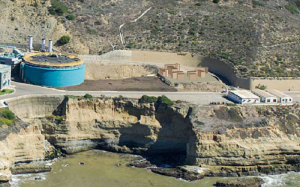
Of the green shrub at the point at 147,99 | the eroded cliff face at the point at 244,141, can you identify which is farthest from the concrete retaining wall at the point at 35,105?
the eroded cliff face at the point at 244,141

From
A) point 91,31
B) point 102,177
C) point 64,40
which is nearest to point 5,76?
point 64,40

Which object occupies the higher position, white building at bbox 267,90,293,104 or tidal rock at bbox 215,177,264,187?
white building at bbox 267,90,293,104

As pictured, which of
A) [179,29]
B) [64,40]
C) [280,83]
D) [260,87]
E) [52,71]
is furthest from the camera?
[179,29]

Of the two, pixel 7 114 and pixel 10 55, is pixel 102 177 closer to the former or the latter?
pixel 7 114

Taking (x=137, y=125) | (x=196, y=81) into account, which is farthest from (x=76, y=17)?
(x=137, y=125)

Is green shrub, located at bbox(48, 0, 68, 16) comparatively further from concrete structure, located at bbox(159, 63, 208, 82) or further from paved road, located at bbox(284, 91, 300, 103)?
paved road, located at bbox(284, 91, 300, 103)

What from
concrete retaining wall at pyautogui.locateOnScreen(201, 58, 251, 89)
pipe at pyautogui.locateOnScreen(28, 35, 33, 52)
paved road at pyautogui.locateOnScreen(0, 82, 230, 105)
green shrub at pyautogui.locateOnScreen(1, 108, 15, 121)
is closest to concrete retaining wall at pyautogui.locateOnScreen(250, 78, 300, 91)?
concrete retaining wall at pyautogui.locateOnScreen(201, 58, 251, 89)

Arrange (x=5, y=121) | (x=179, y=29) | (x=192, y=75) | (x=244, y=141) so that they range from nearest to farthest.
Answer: (x=5, y=121) < (x=244, y=141) < (x=192, y=75) < (x=179, y=29)

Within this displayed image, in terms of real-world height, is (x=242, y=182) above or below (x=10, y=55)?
below
